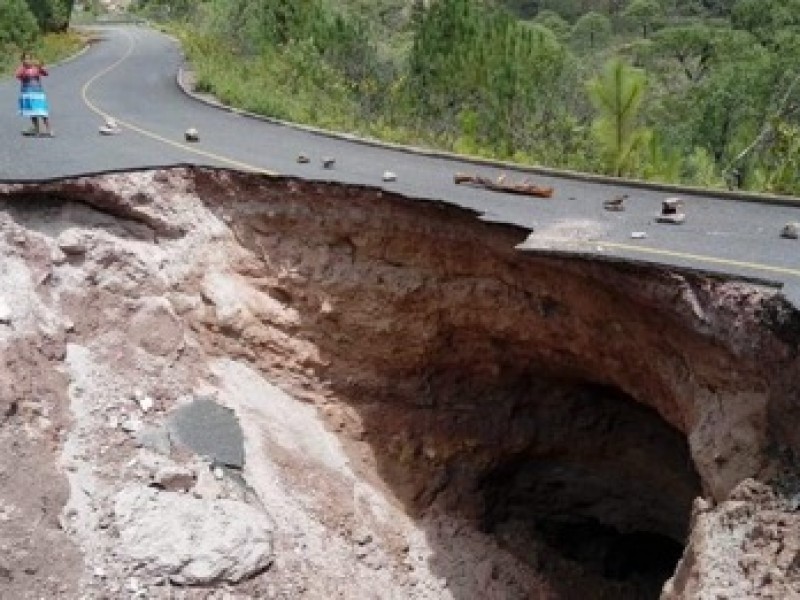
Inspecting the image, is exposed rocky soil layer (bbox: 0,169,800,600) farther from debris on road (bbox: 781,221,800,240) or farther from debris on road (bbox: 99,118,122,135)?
debris on road (bbox: 99,118,122,135)

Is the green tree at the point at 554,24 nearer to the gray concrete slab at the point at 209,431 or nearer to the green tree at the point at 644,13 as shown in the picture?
the green tree at the point at 644,13

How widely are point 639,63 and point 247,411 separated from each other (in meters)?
36.4

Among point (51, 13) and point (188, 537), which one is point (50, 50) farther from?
point (188, 537)

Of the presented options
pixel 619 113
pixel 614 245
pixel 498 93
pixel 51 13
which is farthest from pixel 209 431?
pixel 51 13

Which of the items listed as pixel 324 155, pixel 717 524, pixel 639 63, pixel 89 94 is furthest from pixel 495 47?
pixel 639 63

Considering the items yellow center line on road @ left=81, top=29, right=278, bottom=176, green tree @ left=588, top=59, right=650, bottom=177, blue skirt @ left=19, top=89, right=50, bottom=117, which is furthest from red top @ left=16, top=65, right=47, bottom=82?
green tree @ left=588, top=59, right=650, bottom=177

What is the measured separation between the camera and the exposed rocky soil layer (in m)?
6.86

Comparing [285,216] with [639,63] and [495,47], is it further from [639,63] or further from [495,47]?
[639,63]

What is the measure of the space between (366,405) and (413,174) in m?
3.15

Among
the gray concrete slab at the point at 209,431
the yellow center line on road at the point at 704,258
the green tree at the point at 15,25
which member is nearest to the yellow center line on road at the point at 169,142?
the gray concrete slab at the point at 209,431

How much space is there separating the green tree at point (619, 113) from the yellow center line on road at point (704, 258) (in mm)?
5552

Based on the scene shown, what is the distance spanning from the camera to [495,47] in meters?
18.3

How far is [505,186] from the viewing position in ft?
33.1

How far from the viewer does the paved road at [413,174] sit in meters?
7.83
